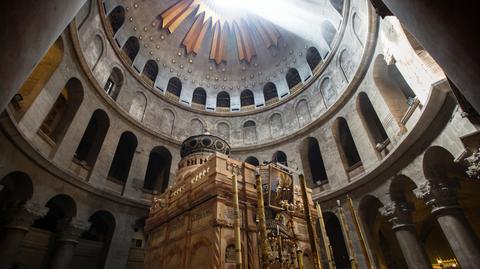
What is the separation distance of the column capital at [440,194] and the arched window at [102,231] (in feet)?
46.0

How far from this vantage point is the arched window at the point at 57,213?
10.9 m

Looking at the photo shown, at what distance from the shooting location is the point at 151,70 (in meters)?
20.1

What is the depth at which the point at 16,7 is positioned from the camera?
1.40 meters

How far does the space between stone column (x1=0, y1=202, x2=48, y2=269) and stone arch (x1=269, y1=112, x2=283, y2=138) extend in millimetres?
14800

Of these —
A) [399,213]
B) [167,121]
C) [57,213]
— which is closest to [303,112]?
[399,213]

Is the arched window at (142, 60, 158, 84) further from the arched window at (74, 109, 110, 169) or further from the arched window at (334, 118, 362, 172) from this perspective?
the arched window at (334, 118, 362, 172)

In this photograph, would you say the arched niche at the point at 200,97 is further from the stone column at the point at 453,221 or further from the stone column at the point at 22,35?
the stone column at the point at 22,35

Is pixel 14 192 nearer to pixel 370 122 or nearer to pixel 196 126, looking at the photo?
pixel 196 126

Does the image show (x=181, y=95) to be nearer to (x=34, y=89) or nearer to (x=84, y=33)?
(x=84, y=33)

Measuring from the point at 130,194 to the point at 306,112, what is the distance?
1310 centimetres

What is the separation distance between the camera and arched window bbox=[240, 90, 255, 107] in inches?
Result: 887

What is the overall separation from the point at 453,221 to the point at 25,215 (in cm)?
1518

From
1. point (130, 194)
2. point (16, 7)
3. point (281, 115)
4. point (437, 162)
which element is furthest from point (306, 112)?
point (16, 7)

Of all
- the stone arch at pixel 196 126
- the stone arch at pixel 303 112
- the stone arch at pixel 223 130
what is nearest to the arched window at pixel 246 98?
the stone arch at pixel 223 130
